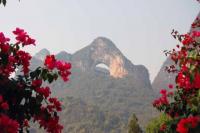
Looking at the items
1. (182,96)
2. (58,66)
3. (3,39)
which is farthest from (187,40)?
(3,39)

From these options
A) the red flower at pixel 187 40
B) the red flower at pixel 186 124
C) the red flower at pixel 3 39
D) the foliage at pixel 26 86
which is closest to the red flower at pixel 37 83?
the foliage at pixel 26 86

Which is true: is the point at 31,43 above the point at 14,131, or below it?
above

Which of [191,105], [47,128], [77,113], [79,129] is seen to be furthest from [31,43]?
[77,113]

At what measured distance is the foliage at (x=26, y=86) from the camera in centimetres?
691

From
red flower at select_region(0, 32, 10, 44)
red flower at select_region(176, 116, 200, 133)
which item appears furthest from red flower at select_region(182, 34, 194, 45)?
red flower at select_region(0, 32, 10, 44)

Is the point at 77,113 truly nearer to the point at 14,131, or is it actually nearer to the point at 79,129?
the point at 79,129

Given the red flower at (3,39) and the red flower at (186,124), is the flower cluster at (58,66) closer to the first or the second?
the red flower at (3,39)

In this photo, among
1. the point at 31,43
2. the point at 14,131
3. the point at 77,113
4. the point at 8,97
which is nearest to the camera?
the point at 14,131

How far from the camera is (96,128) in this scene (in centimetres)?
17288

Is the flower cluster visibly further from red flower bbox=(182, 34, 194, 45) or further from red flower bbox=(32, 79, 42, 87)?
red flower bbox=(182, 34, 194, 45)

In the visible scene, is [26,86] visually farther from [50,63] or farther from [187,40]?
[187,40]

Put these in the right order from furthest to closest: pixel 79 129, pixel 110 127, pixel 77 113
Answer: pixel 77 113 < pixel 110 127 < pixel 79 129

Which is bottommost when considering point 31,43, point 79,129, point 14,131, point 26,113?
point 14,131

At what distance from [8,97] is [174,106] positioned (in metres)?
3.86
